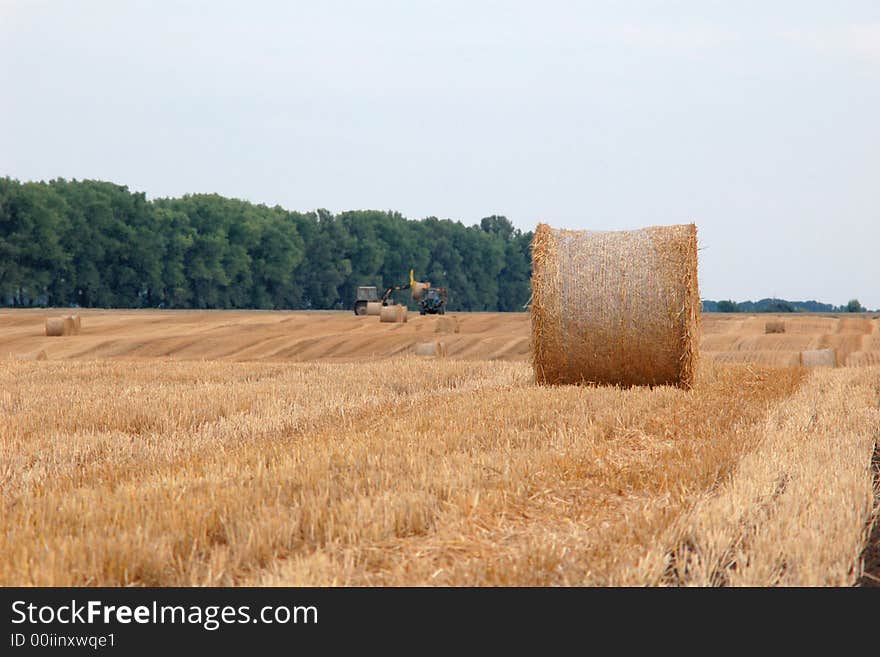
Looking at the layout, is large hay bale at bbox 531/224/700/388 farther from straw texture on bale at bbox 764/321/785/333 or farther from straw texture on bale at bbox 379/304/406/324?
straw texture on bale at bbox 379/304/406/324

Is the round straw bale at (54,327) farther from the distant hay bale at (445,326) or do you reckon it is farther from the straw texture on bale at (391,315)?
the straw texture on bale at (391,315)

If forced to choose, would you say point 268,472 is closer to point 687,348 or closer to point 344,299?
point 687,348

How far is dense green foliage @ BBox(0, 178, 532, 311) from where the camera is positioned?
73.8m

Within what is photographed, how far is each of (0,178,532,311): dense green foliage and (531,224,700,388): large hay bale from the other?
208ft

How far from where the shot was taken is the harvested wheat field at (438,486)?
16.0 ft

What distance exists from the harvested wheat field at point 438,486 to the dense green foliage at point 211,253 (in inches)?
2550

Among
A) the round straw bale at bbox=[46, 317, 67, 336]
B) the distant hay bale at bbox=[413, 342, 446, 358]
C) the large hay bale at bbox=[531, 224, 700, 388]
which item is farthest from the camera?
the round straw bale at bbox=[46, 317, 67, 336]

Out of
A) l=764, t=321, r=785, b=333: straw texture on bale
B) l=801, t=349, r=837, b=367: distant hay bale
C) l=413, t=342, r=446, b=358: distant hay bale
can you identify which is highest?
l=764, t=321, r=785, b=333: straw texture on bale

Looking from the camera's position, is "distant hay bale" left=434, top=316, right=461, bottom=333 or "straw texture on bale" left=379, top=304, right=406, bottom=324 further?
"straw texture on bale" left=379, top=304, right=406, bottom=324

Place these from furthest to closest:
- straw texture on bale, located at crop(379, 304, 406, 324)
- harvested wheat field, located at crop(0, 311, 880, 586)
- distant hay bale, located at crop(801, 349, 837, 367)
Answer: straw texture on bale, located at crop(379, 304, 406, 324), distant hay bale, located at crop(801, 349, 837, 367), harvested wheat field, located at crop(0, 311, 880, 586)

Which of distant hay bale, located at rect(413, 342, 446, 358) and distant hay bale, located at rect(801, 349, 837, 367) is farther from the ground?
distant hay bale, located at rect(413, 342, 446, 358)

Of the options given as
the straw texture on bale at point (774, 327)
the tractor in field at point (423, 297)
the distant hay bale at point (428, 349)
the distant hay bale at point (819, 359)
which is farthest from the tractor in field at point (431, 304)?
the distant hay bale at point (819, 359)

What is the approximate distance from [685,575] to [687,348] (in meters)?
8.64

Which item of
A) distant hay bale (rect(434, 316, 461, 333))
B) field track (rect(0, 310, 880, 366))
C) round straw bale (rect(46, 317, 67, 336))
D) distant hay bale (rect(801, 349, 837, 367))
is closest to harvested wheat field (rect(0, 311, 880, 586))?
distant hay bale (rect(801, 349, 837, 367))
